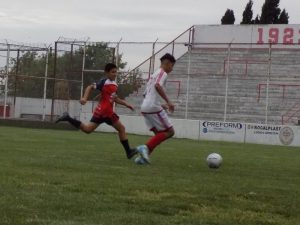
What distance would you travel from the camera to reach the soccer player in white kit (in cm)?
1140

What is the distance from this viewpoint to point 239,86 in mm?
39562

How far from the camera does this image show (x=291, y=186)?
8.70 m

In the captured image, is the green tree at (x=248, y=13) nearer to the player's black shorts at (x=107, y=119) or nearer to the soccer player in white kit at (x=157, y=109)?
the player's black shorts at (x=107, y=119)

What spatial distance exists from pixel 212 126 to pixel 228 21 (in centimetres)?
3165

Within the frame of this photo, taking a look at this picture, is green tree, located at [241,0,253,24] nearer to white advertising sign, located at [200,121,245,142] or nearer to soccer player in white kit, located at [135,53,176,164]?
white advertising sign, located at [200,121,245,142]

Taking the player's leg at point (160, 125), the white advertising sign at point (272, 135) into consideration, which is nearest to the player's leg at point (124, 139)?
the player's leg at point (160, 125)

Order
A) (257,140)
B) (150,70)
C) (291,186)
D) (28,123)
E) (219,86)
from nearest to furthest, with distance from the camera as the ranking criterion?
1. (291,186)
2. (257,140)
3. (28,123)
4. (150,70)
5. (219,86)

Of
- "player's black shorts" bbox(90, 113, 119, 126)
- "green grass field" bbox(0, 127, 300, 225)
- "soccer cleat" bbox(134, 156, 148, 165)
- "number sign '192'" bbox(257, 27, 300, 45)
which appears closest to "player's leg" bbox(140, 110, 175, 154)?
"soccer cleat" bbox(134, 156, 148, 165)

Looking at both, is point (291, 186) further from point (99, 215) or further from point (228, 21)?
Result: point (228, 21)

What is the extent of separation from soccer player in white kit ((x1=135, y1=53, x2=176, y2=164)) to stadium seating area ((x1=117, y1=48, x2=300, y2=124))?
23.5 meters

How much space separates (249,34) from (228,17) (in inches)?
711

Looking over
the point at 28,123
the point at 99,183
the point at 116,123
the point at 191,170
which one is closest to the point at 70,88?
the point at 28,123

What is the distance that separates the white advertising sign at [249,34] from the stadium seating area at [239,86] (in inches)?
62.3

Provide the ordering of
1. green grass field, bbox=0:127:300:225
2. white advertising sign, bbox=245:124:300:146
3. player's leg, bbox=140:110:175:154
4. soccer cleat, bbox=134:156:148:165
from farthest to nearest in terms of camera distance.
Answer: white advertising sign, bbox=245:124:300:146 → player's leg, bbox=140:110:175:154 → soccer cleat, bbox=134:156:148:165 → green grass field, bbox=0:127:300:225
